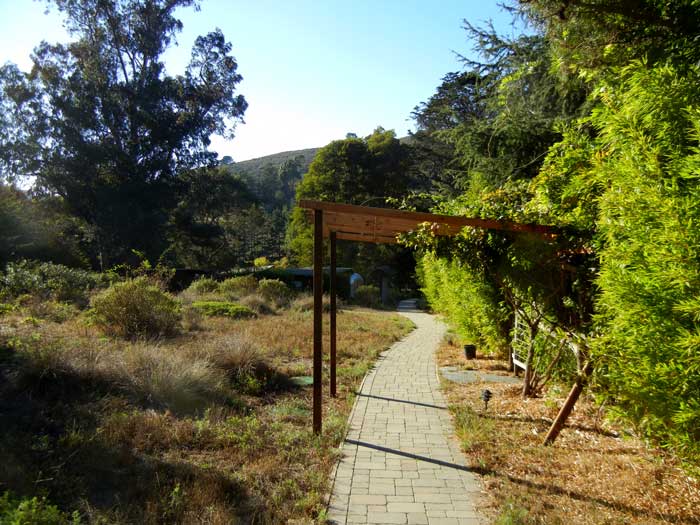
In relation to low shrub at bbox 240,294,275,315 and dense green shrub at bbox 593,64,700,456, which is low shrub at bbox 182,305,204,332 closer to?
low shrub at bbox 240,294,275,315

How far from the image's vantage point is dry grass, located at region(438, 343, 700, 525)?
10.3ft

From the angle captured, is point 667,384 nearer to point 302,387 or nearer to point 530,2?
point 530,2

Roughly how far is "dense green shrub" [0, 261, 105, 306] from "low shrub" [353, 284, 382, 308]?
44.7 feet

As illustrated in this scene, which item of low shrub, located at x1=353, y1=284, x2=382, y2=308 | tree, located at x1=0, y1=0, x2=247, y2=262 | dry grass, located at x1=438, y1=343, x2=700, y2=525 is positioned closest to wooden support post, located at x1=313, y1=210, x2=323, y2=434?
dry grass, located at x1=438, y1=343, x2=700, y2=525

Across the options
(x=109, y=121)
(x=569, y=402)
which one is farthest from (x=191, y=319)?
(x=109, y=121)

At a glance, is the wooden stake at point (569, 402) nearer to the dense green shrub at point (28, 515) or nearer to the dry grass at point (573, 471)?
the dry grass at point (573, 471)

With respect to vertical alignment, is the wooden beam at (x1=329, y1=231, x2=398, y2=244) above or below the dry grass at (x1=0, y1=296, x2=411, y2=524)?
above

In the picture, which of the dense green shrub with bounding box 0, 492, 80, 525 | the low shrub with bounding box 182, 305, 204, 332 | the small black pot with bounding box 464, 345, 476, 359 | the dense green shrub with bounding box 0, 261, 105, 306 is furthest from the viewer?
the dense green shrub with bounding box 0, 261, 105, 306

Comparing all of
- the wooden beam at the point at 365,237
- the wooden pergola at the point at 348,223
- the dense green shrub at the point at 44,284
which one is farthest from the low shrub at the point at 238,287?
the wooden pergola at the point at 348,223

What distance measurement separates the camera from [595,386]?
12.5ft

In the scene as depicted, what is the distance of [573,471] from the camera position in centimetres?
386

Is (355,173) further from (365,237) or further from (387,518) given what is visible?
(387,518)

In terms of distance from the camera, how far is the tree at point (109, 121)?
25.0m

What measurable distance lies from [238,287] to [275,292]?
1572mm
